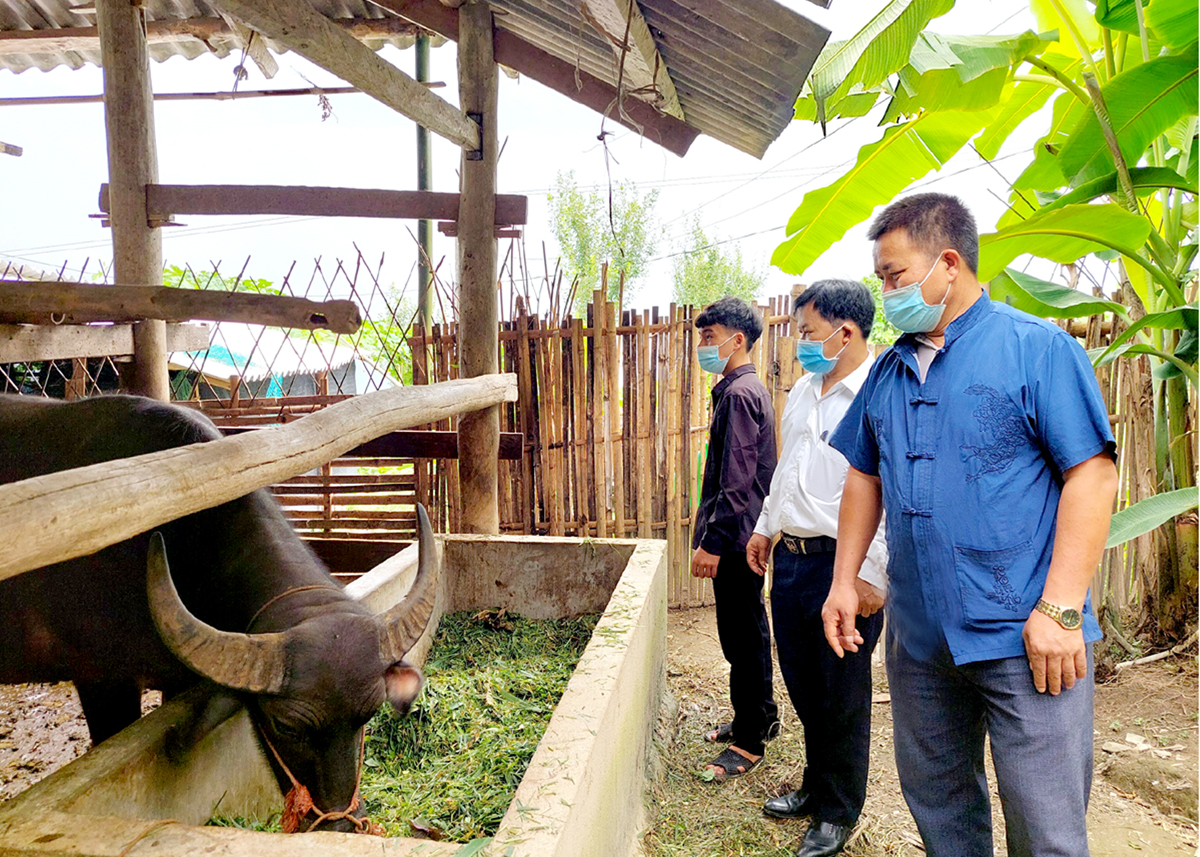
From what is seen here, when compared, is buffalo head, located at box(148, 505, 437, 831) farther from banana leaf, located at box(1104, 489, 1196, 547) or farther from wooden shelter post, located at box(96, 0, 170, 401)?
banana leaf, located at box(1104, 489, 1196, 547)

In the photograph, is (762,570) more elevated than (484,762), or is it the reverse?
(762,570)

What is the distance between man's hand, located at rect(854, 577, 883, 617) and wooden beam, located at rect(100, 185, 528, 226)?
275 cm

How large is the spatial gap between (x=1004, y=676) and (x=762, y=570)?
1.67m

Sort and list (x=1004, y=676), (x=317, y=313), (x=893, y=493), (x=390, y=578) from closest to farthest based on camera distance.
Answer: (x=1004, y=676) < (x=893, y=493) < (x=317, y=313) < (x=390, y=578)

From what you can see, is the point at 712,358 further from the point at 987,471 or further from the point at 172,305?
the point at 172,305

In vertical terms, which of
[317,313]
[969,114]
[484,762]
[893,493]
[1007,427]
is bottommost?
[484,762]

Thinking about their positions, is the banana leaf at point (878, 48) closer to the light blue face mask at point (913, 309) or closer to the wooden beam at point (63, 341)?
the light blue face mask at point (913, 309)

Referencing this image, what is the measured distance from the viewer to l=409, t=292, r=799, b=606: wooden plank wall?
6098mm

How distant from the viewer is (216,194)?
A: 4.01 meters

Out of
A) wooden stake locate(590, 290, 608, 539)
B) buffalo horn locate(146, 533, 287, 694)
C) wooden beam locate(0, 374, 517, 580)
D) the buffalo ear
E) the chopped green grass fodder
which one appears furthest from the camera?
wooden stake locate(590, 290, 608, 539)

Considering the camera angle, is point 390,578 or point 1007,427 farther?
point 390,578

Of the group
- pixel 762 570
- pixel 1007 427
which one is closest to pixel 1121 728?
pixel 762 570

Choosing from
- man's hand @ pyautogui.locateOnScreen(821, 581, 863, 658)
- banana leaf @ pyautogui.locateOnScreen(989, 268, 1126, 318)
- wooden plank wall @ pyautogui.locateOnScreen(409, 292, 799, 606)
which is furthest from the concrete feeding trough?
banana leaf @ pyautogui.locateOnScreen(989, 268, 1126, 318)

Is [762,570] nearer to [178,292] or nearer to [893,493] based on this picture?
[893,493]
